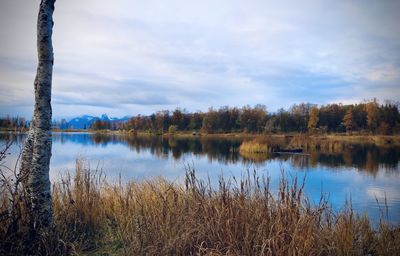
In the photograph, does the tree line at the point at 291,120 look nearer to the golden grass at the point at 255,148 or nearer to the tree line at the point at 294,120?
the tree line at the point at 294,120

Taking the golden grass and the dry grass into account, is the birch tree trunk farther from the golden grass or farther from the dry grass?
the golden grass

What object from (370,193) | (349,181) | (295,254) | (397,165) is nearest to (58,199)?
(295,254)

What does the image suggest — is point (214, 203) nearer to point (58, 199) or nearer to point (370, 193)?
point (58, 199)

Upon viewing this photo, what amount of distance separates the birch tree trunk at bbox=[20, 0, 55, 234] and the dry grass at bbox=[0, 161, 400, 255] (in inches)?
9.2

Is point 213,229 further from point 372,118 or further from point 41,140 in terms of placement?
point 372,118

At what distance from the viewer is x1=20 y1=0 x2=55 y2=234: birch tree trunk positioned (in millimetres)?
4012

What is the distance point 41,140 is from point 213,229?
265 centimetres

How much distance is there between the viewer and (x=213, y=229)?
4547 mm

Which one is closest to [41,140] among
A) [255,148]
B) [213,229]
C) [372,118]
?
[213,229]

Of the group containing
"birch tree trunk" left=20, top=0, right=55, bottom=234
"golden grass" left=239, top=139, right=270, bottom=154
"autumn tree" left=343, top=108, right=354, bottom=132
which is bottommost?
"golden grass" left=239, top=139, right=270, bottom=154

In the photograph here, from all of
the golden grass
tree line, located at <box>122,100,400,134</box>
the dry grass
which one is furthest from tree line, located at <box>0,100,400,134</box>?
the dry grass

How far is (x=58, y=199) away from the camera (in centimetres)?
599

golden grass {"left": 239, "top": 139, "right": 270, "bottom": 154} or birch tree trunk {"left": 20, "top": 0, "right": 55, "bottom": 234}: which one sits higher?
birch tree trunk {"left": 20, "top": 0, "right": 55, "bottom": 234}

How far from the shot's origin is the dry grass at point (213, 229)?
13.7 ft
